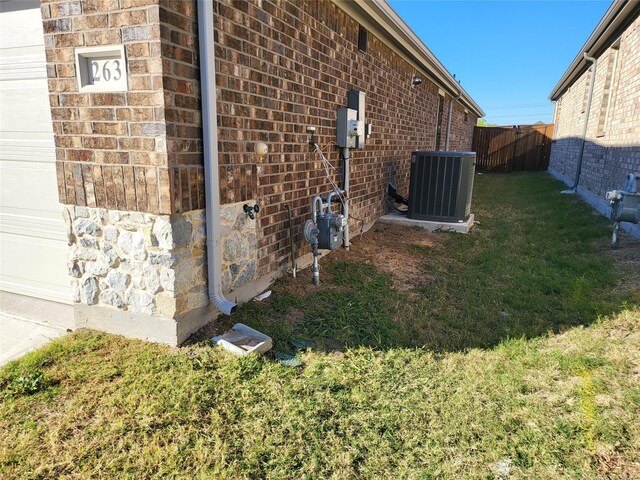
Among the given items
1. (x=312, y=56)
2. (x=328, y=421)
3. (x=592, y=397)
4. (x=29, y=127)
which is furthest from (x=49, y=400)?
(x=312, y=56)

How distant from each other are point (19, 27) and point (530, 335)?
14.1 feet

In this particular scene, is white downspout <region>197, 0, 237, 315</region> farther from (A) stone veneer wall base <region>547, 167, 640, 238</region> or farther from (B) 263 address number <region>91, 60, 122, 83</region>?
(A) stone veneer wall base <region>547, 167, 640, 238</region>

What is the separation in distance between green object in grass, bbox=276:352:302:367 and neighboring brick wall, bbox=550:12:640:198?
6.02 m

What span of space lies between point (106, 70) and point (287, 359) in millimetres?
2116

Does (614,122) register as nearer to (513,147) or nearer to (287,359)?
(287,359)

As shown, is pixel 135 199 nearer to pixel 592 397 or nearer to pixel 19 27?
pixel 19 27

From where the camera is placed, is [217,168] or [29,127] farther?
[29,127]

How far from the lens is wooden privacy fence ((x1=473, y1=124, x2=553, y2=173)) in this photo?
20109mm

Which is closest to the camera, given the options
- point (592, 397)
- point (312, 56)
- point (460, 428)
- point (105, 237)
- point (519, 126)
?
point (460, 428)

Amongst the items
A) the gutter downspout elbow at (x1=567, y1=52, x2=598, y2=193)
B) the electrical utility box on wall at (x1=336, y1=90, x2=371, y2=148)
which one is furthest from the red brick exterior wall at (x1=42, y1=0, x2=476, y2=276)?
the gutter downspout elbow at (x1=567, y1=52, x2=598, y2=193)

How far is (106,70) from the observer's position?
2.47 metres

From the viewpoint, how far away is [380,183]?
22.2 ft

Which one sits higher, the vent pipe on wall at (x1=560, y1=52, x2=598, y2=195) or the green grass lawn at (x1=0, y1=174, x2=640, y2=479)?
the vent pipe on wall at (x1=560, y1=52, x2=598, y2=195)

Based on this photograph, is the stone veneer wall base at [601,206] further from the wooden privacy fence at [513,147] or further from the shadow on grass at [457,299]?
the wooden privacy fence at [513,147]
